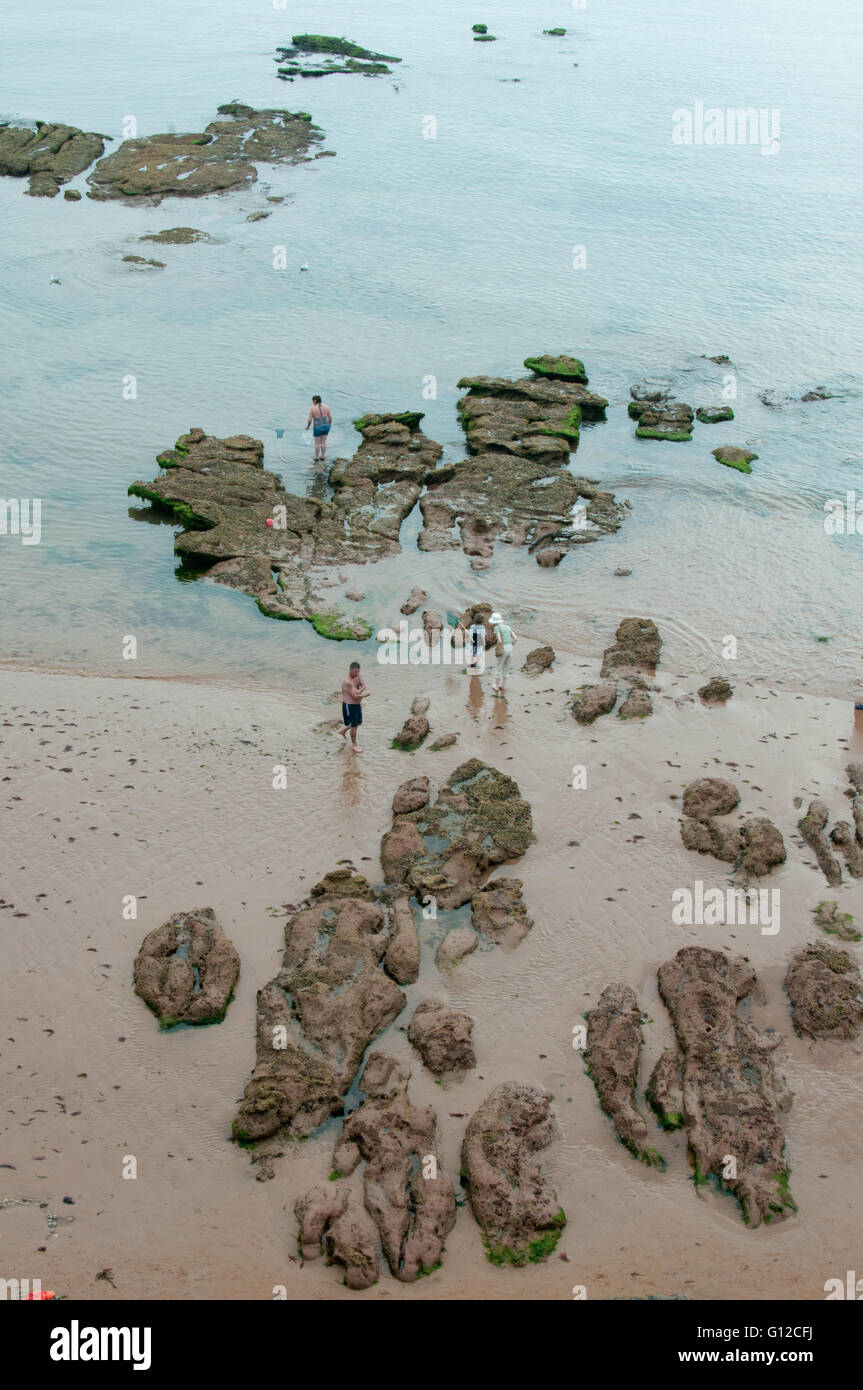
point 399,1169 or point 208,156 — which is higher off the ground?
point 208,156

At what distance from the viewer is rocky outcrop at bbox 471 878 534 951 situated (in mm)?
12656

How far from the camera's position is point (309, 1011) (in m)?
11.5

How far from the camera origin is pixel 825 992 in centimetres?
1194

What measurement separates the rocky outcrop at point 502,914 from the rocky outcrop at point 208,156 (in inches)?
1559

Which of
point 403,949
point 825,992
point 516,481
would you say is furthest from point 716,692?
point 516,481

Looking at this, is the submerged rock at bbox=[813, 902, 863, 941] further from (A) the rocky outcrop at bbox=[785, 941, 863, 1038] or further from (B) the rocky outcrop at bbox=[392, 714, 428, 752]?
(B) the rocky outcrop at bbox=[392, 714, 428, 752]

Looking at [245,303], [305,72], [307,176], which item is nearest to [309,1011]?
[245,303]

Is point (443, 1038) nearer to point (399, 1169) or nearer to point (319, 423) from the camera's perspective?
point (399, 1169)

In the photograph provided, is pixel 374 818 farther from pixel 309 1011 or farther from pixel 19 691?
pixel 19 691

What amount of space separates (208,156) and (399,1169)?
47350mm

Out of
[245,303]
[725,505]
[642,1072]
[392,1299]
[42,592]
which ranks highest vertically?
[245,303]

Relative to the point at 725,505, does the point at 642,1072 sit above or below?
below

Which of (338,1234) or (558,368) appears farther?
(558,368)

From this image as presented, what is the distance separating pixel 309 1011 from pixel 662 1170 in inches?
155
